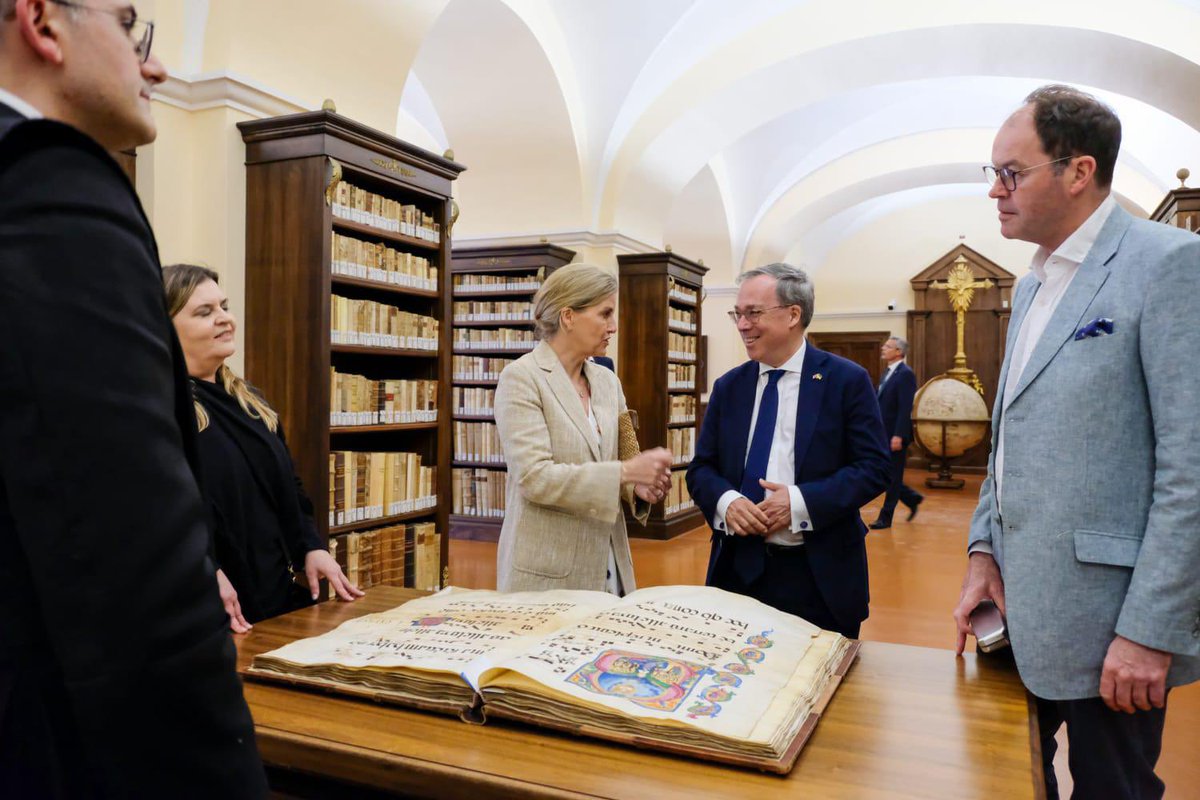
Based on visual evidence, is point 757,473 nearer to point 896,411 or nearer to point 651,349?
point 651,349

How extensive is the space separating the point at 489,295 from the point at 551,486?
5.83m

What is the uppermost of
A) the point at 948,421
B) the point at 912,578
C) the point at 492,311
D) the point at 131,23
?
the point at 492,311

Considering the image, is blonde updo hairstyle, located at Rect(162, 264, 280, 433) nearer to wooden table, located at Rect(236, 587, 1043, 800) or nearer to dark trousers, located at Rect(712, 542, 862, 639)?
wooden table, located at Rect(236, 587, 1043, 800)

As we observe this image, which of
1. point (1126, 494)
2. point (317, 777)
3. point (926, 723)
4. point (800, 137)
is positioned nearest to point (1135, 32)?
point (800, 137)

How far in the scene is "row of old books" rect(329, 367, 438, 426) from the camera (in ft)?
13.7

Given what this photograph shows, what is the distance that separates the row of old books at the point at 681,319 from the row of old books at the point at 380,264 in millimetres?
3786

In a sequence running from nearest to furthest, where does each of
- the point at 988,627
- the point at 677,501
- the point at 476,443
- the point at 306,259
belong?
the point at 988,627 → the point at 306,259 → the point at 476,443 → the point at 677,501

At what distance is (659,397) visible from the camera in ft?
26.8

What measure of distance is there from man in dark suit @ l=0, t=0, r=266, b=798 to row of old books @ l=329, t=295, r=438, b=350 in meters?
3.43

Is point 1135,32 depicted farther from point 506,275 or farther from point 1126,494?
point 1126,494

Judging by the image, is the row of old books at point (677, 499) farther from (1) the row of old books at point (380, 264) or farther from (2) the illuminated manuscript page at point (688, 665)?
(2) the illuminated manuscript page at point (688, 665)

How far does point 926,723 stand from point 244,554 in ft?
5.34

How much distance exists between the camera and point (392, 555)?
15.0 ft

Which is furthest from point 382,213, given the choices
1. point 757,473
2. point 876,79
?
point 876,79
